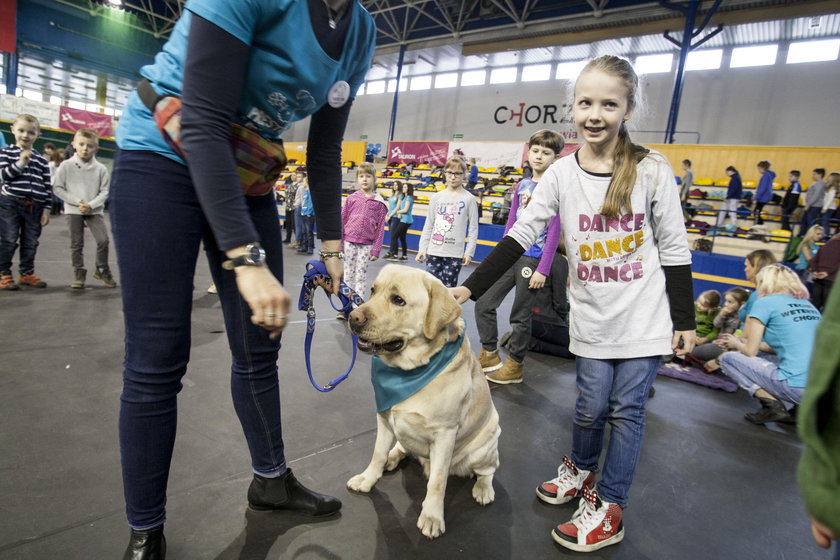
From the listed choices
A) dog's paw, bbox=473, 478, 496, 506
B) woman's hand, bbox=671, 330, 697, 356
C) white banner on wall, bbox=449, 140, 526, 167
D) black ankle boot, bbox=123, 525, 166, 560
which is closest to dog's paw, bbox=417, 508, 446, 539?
dog's paw, bbox=473, 478, 496, 506

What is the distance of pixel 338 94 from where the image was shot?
4.55 feet

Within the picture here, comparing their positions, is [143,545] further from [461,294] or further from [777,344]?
[777,344]

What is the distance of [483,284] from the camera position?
1781 mm

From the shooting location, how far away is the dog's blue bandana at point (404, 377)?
5.80 feet

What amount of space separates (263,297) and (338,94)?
0.74 m

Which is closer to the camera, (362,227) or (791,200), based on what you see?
(362,227)

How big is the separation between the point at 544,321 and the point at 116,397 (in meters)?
3.45

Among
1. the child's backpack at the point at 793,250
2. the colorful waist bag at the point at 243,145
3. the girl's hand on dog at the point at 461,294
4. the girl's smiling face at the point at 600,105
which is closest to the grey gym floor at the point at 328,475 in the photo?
the girl's hand on dog at the point at 461,294

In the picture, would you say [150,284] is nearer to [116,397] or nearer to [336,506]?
[336,506]

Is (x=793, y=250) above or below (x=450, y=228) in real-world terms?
above

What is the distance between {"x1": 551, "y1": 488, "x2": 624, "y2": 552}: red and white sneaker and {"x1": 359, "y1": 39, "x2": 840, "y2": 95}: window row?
9.62 metres

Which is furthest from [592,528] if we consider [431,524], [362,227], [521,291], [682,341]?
[362,227]

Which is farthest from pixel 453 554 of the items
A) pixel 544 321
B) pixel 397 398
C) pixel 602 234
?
pixel 544 321

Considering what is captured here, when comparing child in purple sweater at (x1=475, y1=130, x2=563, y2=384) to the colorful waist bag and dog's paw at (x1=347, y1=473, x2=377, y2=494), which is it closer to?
dog's paw at (x1=347, y1=473, x2=377, y2=494)
